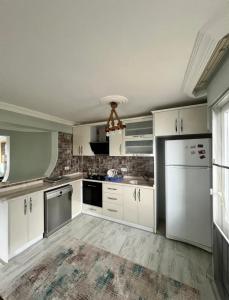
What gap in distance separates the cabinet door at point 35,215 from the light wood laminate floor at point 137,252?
0.18 m

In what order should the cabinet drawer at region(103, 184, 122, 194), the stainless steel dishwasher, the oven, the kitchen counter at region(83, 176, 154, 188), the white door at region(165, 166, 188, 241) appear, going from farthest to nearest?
1. the oven
2. the cabinet drawer at region(103, 184, 122, 194)
3. the kitchen counter at region(83, 176, 154, 188)
4. the stainless steel dishwasher
5. the white door at region(165, 166, 188, 241)

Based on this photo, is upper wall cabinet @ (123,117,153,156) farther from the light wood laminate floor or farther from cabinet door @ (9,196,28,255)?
cabinet door @ (9,196,28,255)

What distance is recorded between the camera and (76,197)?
3248mm

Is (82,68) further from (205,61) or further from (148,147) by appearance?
(148,147)

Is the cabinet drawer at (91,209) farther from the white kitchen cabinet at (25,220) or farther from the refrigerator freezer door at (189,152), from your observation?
the refrigerator freezer door at (189,152)

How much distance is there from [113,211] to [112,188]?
50 cm

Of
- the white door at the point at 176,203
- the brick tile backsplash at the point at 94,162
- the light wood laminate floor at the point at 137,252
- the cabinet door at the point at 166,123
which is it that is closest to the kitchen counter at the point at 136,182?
the brick tile backsplash at the point at 94,162

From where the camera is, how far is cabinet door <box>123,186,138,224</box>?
2.74 m

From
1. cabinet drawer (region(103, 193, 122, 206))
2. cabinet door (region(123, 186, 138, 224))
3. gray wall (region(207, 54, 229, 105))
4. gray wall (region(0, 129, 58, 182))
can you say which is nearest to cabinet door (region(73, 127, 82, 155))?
gray wall (region(0, 129, 58, 182))

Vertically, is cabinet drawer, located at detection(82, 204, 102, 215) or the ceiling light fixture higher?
the ceiling light fixture

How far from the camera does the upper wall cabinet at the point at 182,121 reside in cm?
216

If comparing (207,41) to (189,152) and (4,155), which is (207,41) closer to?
(189,152)

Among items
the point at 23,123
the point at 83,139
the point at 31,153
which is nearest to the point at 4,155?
the point at 31,153

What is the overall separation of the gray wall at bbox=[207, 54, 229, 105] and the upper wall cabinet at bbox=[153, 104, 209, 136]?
602 mm
